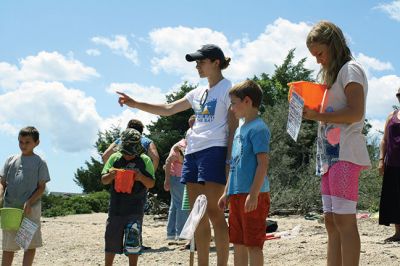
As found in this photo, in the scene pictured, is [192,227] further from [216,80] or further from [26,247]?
[26,247]

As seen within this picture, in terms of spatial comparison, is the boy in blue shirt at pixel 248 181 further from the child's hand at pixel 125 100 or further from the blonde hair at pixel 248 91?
the child's hand at pixel 125 100

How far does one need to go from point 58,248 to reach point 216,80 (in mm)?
5038

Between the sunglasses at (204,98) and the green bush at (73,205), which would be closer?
the sunglasses at (204,98)

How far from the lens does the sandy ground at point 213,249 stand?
692 cm

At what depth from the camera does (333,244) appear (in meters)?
4.55

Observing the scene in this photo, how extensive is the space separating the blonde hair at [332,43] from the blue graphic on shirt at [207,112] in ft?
4.17

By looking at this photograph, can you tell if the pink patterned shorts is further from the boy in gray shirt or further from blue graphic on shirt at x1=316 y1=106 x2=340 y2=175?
the boy in gray shirt

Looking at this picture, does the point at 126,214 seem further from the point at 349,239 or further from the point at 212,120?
the point at 349,239

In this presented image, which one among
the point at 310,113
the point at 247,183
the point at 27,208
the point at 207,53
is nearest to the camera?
the point at 310,113

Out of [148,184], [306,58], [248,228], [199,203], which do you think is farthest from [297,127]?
[306,58]

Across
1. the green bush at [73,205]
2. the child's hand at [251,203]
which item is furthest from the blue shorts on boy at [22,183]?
the green bush at [73,205]

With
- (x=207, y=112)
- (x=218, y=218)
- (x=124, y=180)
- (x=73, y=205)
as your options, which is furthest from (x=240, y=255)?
(x=73, y=205)

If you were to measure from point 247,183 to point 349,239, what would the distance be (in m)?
0.95

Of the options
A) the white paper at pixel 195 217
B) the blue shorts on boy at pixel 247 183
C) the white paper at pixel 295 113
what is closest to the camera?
the white paper at pixel 295 113
